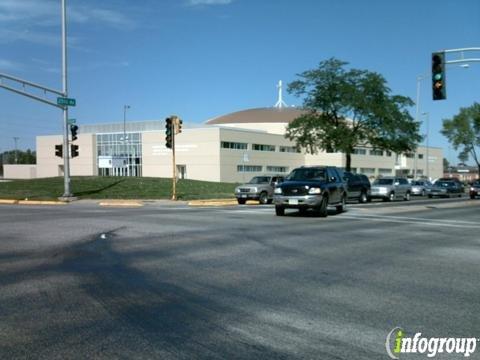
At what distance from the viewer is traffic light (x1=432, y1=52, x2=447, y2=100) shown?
23.5m

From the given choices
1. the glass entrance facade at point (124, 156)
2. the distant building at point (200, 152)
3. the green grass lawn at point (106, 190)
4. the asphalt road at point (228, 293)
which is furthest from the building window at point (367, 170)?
the asphalt road at point (228, 293)

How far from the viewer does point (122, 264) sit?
31.2 ft

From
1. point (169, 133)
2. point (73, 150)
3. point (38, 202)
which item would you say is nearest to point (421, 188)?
point (169, 133)

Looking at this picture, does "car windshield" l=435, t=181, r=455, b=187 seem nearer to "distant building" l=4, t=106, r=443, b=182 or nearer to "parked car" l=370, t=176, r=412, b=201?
"parked car" l=370, t=176, r=412, b=201

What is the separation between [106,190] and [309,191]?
2351 centimetres

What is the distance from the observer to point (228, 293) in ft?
24.0

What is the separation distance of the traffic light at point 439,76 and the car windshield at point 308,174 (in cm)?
716

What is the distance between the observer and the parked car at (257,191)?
30109 millimetres

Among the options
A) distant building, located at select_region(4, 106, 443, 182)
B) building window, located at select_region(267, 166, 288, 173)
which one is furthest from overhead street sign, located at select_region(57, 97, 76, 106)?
building window, located at select_region(267, 166, 288, 173)

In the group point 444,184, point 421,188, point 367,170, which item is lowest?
point 421,188

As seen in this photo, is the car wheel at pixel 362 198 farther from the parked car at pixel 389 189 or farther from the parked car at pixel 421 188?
the parked car at pixel 421 188

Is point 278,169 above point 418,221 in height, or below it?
above

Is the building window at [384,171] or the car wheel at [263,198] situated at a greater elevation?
the building window at [384,171]

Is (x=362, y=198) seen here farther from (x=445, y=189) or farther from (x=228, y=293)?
(x=228, y=293)
